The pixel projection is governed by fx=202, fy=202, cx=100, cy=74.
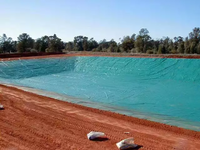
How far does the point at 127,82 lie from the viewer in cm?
1733

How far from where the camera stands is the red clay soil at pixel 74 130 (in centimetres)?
553

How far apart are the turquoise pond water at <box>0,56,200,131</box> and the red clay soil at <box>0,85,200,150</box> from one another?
4.23 feet

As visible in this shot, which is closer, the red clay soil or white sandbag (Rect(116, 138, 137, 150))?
white sandbag (Rect(116, 138, 137, 150))

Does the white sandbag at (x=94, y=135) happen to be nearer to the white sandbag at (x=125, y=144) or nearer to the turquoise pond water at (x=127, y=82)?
the white sandbag at (x=125, y=144)

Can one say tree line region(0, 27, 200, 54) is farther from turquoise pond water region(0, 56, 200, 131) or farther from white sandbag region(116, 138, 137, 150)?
white sandbag region(116, 138, 137, 150)

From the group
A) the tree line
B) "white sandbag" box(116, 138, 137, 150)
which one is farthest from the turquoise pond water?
the tree line

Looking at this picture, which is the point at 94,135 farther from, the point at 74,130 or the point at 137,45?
the point at 137,45

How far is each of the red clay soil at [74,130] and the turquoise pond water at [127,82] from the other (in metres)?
1.29

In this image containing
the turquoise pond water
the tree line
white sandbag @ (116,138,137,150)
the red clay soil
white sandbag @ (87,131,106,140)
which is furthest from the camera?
the tree line

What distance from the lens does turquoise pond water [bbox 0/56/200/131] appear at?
9.77 meters

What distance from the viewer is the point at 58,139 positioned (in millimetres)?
5828

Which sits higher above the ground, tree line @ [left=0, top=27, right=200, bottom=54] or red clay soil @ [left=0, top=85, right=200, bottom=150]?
tree line @ [left=0, top=27, right=200, bottom=54]

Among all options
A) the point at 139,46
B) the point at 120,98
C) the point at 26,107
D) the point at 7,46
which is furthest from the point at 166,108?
the point at 7,46

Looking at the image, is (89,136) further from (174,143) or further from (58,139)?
(174,143)
